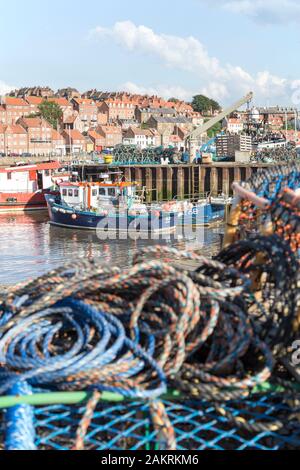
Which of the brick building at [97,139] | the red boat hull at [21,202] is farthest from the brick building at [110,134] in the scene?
the red boat hull at [21,202]

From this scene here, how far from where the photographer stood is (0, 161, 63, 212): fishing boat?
30609 millimetres

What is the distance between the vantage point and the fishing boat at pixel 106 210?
73.5 feet

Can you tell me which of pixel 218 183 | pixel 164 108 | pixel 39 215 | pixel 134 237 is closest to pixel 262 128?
pixel 218 183

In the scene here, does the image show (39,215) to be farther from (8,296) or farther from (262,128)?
(8,296)

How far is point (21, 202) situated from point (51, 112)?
63.5 metres

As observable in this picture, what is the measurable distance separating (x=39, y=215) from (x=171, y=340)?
27.8 meters

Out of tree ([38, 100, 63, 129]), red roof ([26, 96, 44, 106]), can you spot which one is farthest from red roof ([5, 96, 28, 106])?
tree ([38, 100, 63, 129])

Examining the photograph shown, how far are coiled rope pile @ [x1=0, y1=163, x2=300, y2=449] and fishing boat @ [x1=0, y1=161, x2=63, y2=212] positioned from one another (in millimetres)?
28536

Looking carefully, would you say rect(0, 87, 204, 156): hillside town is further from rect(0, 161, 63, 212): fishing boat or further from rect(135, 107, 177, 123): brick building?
rect(0, 161, 63, 212): fishing boat

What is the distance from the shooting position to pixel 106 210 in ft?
78.1

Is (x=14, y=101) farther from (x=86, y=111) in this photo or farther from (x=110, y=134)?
(x=110, y=134)

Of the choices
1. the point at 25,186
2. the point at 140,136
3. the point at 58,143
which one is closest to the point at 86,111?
the point at 140,136

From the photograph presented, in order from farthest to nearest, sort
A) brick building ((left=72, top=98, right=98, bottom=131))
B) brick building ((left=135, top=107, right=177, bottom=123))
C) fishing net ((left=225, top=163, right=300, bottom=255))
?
A: brick building ((left=135, top=107, right=177, bottom=123))
brick building ((left=72, top=98, right=98, bottom=131))
fishing net ((left=225, top=163, right=300, bottom=255))

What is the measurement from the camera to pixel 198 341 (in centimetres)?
218
